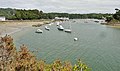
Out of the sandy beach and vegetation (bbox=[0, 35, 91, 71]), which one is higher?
vegetation (bbox=[0, 35, 91, 71])

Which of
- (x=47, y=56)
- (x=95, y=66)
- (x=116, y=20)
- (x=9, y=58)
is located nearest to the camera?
(x=9, y=58)

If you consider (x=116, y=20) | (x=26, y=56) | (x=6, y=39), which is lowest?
(x=116, y=20)

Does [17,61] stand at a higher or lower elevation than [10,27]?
higher

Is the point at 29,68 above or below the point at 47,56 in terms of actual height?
above

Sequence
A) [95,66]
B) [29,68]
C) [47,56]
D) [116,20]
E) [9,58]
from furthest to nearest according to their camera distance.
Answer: [116,20], [47,56], [95,66], [9,58], [29,68]

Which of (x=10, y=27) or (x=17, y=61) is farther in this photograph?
(x=10, y=27)

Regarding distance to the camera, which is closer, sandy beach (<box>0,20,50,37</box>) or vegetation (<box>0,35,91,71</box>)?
vegetation (<box>0,35,91,71</box>)

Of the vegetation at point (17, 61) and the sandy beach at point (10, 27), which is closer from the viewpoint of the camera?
the vegetation at point (17, 61)

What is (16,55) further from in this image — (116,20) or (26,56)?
(116,20)

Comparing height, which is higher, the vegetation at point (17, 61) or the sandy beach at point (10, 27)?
the vegetation at point (17, 61)

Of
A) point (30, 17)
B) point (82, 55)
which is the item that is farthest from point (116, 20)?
point (82, 55)

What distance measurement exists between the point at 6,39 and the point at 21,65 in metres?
2.49

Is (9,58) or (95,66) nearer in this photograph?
(9,58)

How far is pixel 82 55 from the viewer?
56.2 meters
